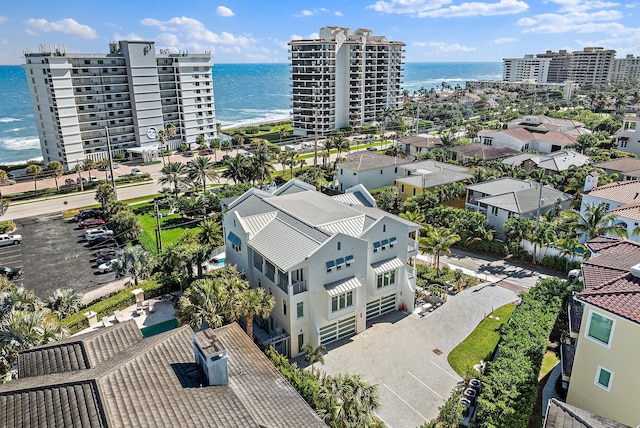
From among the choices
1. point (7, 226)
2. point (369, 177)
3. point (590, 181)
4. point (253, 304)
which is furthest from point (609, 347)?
point (7, 226)

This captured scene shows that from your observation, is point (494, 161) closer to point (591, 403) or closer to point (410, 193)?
point (410, 193)

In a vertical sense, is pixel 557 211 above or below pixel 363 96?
below

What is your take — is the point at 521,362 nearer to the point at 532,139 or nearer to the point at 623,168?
the point at 623,168

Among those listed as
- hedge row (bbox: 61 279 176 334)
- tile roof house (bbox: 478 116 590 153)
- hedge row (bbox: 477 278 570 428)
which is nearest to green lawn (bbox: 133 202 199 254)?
hedge row (bbox: 61 279 176 334)

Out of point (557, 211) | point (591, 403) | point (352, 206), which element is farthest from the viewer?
point (557, 211)

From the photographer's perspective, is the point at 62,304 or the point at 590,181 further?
the point at 590,181

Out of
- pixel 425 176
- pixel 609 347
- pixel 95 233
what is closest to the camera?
pixel 609 347

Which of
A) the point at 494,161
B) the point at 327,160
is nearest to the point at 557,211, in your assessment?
the point at 494,161

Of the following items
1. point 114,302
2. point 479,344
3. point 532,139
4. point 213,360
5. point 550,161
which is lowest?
point 479,344
